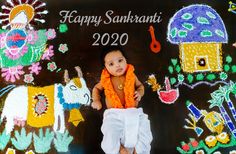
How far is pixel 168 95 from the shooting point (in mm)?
1744

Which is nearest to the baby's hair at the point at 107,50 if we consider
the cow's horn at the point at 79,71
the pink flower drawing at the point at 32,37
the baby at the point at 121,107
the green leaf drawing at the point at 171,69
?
the baby at the point at 121,107

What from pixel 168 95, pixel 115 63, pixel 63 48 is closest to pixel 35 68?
pixel 63 48

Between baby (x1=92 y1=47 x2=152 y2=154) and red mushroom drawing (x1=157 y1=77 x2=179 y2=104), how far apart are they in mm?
94

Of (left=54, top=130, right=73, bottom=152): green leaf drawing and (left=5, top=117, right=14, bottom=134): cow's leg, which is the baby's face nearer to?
(left=54, top=130, right=73, bottom=152): green leaf drawing

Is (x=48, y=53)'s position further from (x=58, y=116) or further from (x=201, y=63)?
(x=201, y=63)

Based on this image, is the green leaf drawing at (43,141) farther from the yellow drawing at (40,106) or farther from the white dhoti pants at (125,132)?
the white dhoti pants at (125,132)

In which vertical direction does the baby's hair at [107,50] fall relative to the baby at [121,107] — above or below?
above

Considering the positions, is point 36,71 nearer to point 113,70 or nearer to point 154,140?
point 113,70

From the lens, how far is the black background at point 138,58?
1.71 metres

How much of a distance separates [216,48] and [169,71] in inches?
10.0

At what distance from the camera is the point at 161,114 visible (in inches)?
68.1

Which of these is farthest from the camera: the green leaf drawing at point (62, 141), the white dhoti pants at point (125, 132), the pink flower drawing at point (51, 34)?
the pink flower drawing at point (51, 34)

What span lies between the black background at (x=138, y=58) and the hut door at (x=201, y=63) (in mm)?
87

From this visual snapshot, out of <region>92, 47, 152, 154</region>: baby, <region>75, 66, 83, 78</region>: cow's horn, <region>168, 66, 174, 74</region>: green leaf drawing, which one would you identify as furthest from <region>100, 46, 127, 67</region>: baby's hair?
<region>168, 66, 174, 74</region>: green leaf drawing
